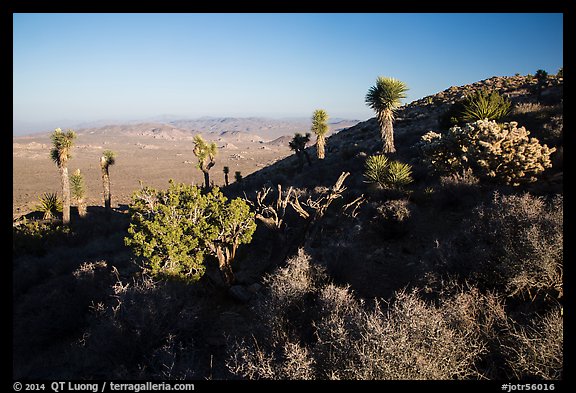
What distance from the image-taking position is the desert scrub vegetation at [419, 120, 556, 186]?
11.2 m

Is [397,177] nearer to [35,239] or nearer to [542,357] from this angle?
[542,357]

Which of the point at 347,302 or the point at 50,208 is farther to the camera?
the point at 50,208

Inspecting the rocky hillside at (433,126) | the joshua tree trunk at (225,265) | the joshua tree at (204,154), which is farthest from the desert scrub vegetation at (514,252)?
the joshua tree at (204,154)

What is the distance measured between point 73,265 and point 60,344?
18.2ft

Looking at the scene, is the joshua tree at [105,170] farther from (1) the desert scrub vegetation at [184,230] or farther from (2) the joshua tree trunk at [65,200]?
(1) the desert scrub vegetation at [184,230]

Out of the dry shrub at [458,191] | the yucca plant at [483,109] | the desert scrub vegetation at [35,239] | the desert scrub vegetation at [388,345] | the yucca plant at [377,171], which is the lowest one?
the desert scrub vegetation at [35,239]

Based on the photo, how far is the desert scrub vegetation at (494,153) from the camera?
442 inches

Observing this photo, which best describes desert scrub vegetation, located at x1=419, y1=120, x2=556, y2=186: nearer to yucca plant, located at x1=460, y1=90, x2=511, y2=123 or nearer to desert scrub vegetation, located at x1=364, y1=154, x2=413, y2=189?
desert scrub vegetation, located at x1=364, y1=154, x2=413, y2=189

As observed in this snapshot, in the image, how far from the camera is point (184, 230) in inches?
350

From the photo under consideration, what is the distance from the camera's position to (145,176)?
57.8 meters

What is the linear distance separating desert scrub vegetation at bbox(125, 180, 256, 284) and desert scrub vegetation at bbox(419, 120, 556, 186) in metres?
9.52

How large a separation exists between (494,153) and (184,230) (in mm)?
11734

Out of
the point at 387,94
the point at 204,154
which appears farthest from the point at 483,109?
the point at 204,154

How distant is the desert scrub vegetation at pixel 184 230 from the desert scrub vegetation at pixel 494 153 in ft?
31.2
